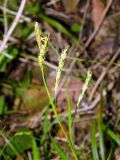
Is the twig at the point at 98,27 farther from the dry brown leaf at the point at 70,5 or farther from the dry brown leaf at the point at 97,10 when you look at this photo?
the dry brown leaf at the point at 70,5

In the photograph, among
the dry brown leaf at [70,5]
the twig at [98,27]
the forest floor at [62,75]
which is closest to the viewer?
the forest floor at [62,75]

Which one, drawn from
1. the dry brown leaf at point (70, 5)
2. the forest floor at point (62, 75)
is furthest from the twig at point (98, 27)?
the dry brown leaf at point (70, 5)

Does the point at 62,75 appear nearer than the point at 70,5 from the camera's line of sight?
Yes

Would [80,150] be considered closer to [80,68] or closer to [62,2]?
[80,68]

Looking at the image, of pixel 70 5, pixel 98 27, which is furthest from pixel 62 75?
pixel 70 5

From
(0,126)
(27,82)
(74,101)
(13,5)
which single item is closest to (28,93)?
(27,82)

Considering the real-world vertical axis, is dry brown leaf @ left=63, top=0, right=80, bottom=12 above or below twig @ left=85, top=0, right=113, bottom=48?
above

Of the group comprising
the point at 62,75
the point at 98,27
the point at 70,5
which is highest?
the point at 70,5

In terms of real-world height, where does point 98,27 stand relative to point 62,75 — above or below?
above

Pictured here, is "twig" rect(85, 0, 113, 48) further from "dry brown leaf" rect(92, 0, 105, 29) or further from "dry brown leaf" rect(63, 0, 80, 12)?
"dry brown leaf" rect(63, 0, 80, 12)

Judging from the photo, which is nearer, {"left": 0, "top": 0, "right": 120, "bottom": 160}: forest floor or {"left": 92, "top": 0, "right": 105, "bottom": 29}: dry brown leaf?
{"left": 0, "top": 0, "right": 120, "bottom": 160}: forest floor

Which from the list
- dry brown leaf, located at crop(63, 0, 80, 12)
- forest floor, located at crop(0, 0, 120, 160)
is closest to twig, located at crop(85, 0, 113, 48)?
forest floor, located at crop(0, 0, 120, 160)

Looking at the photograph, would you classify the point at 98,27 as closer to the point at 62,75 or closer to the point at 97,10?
the point at 97,10
